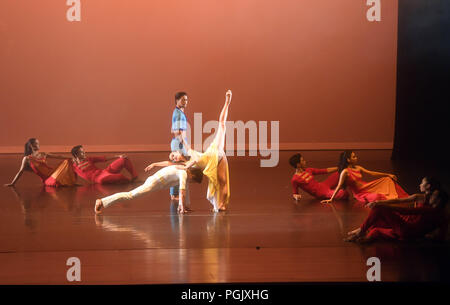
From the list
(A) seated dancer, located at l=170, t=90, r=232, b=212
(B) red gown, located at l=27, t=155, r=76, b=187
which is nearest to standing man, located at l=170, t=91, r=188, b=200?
(A) seated dancer, located at l=170, t=90, r=232, b=212

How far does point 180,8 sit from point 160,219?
568 cm

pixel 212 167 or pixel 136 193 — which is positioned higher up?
pixel 212 167

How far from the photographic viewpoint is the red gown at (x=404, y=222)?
3.95 meters

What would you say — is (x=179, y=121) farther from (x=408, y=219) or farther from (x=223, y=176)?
(x=408, y=219)

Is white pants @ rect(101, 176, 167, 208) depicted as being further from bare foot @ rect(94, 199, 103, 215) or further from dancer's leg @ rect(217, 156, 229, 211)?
dancer's leg @ rect(217, 156, 229, 211)

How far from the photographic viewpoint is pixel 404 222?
398 cm

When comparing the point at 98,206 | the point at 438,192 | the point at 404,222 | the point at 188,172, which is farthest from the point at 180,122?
the point at 438,192

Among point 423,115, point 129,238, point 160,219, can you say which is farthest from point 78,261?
point 423,115

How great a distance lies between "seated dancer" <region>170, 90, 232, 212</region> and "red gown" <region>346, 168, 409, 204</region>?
128 cm

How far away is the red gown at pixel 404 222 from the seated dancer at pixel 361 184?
1.27 metres

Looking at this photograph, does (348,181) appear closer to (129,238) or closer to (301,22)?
(129,238)

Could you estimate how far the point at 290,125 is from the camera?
32.6 ft

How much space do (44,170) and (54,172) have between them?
16 cm

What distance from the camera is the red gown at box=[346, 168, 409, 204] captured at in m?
5.28
